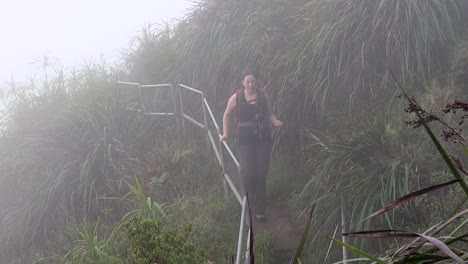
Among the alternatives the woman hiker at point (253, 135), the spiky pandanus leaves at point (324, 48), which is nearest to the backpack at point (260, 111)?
the woman hiker at point (253, 135)

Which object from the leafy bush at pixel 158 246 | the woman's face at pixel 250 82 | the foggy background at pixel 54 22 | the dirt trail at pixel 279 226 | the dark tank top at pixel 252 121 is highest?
the foggy background at pixel 54 22

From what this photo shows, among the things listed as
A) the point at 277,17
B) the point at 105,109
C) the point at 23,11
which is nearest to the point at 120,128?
the point at 105,109

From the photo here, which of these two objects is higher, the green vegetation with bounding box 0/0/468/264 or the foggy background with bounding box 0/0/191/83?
the foggy background with bounding box 0/0/191/83

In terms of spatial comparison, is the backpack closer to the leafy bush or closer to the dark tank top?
the dark tank top

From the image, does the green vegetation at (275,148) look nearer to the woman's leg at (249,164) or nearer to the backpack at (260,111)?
the woman's leg at (249,164)

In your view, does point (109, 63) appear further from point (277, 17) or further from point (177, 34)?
point (277, 17)

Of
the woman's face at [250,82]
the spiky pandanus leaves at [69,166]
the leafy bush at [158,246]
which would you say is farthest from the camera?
the spiky pandanus leaves at [69,166]

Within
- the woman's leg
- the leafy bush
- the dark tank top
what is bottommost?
the leafy bush

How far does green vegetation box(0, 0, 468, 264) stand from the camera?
503 cm

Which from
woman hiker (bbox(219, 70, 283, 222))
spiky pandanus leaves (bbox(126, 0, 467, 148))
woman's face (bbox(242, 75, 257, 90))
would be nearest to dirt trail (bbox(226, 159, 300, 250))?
woman hiker (bbox(219, 70, 283, 222))

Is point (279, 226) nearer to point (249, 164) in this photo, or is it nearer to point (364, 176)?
point (249, 164)

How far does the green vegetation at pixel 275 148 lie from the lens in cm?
503

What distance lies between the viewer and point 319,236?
17.3 feet

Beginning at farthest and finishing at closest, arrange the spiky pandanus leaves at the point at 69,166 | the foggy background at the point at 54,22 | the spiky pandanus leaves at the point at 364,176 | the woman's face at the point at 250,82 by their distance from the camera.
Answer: the foggy background at the point at 54,22
the spiky pandanus leaves at the point at 69,166
the woman's face at the point at 250,82
the spiky pandanus leaves at the point at 364,176
